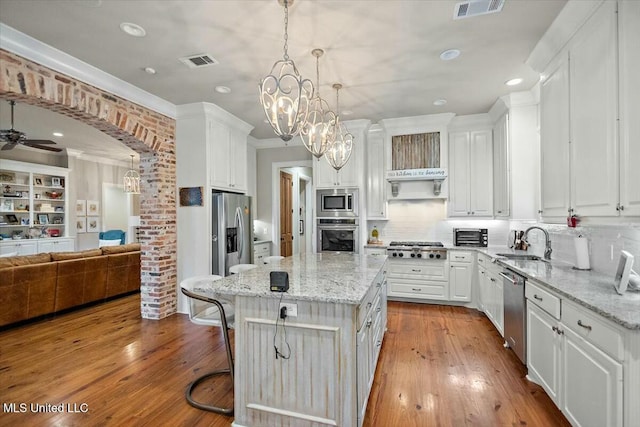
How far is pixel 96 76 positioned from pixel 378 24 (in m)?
2.94

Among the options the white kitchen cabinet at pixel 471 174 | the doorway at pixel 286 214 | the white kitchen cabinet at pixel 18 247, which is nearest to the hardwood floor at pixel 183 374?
the white kitchen cabinet at pixel 471 174

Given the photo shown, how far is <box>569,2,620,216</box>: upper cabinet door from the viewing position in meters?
1.85

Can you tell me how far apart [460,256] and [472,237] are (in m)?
0.45

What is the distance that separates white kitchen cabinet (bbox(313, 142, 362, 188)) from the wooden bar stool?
9.34 feet

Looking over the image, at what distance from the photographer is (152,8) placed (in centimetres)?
220

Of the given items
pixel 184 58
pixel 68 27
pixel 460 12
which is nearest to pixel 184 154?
pixel 184 58

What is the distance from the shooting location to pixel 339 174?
4.94 meters

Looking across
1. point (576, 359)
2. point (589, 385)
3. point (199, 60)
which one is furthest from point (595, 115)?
point (199, 60)

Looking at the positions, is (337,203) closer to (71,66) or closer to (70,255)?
(71,66)

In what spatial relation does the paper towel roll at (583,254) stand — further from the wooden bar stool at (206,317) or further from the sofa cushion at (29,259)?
the sofa cushion at (29,259)

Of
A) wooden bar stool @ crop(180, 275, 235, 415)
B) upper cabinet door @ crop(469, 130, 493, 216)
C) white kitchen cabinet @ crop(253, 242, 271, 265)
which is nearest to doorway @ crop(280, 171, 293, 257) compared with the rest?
white kitchen cabinet @ crop(253, 242, 271, 265)

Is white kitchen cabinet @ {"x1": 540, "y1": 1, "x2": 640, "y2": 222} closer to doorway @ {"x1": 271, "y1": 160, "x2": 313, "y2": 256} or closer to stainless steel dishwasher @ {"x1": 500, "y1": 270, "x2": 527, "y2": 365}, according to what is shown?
stainless steel dishwasher @ {"x1": 500, "y1": 270, "x2": 527, "y2": 365}

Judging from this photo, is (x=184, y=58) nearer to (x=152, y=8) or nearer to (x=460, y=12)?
(x=152, y=8)

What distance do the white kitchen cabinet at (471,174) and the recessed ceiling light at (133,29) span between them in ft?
13.8
